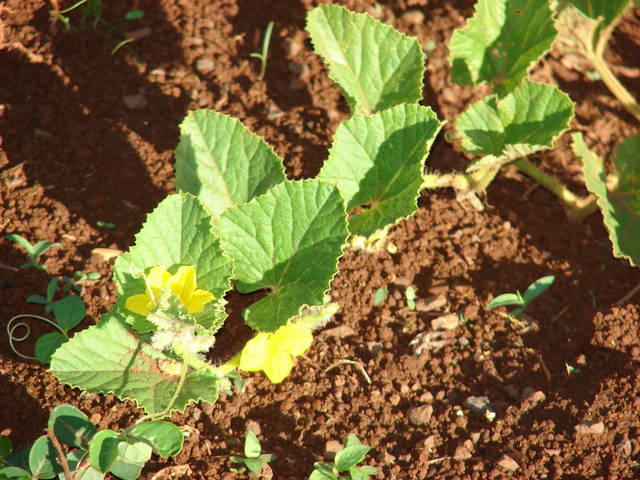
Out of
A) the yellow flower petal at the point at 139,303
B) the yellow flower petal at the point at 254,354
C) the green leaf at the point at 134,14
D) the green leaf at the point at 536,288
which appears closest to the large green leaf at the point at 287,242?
the yellow flower petal at the point at 254,354

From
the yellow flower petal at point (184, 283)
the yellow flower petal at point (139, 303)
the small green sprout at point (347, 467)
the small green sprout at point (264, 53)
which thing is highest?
the small green sprout at point (264, 53)

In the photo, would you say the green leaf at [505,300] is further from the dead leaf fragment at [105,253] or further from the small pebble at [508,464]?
the dead leaf fragment at [105,253]

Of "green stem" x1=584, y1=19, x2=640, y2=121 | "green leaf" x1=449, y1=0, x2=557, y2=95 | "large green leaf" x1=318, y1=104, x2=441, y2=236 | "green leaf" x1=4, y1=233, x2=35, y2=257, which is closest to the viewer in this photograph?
"large green leaf" x1=318, y1=104, x2=441, y2=236

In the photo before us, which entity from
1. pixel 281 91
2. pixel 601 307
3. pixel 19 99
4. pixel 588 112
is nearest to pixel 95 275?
pixel 19 99

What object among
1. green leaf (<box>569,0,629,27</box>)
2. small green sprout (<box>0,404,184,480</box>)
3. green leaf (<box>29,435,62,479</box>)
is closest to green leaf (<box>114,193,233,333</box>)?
small green sprout (<box>0,404,184,480</box>)

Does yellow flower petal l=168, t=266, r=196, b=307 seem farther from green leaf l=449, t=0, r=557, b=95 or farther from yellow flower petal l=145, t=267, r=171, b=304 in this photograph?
green leaf l=449, t=0, r=557, b=95

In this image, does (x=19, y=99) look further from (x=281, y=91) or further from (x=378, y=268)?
(x=378, y=268)
